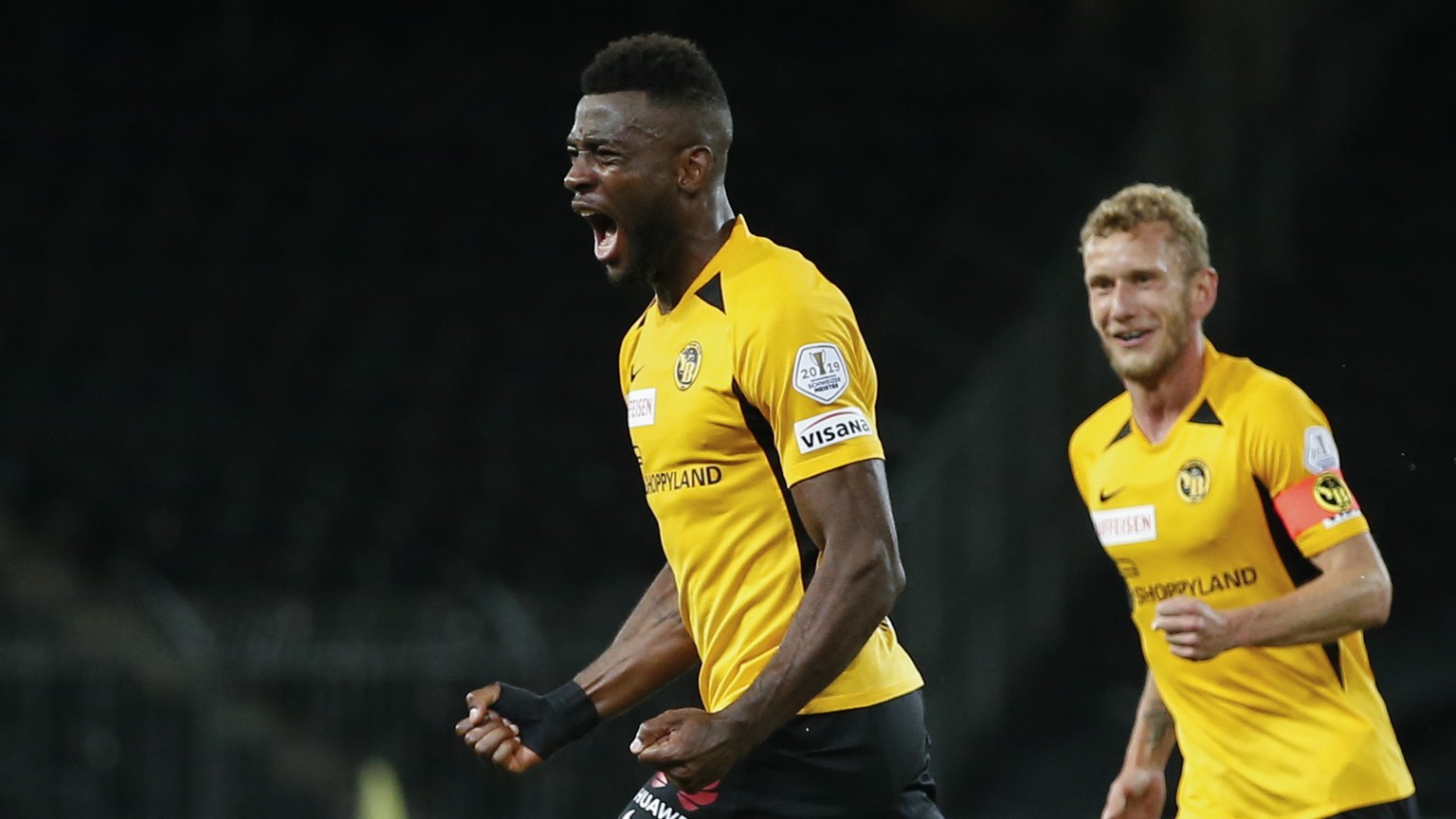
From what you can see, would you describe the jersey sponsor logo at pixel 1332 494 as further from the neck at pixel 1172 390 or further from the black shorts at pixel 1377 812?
the black shorts at pixel 1377 812

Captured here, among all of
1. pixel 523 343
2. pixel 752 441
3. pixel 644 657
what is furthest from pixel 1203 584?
pixel 523 343

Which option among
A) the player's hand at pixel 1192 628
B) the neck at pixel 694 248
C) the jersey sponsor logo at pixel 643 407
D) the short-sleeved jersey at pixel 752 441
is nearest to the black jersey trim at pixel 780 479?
Answer: the short-sleeved jersey at pixel 752 441

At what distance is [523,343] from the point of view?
35.3ft

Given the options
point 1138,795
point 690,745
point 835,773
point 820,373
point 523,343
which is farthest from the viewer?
point 523,343

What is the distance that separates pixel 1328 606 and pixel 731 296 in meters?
1.45

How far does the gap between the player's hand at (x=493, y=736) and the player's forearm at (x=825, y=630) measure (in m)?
0.55

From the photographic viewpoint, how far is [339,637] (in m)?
7.42

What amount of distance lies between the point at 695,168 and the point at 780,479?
0.59 meters

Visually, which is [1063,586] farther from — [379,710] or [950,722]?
[379,710]

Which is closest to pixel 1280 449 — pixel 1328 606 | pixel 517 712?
pixel 1328 606

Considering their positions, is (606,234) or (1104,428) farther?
(1104,428)

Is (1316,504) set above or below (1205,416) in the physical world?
below

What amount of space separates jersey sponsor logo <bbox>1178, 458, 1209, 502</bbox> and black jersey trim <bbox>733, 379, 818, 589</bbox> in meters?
1.36

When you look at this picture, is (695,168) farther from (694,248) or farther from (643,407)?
(643,407)
